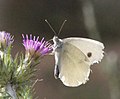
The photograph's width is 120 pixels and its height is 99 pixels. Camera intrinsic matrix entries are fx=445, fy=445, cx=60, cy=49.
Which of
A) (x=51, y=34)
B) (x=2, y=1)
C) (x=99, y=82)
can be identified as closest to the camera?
(x=99, y=82)

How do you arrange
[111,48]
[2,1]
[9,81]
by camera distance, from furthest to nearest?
1. [2,1]
2. [111,48]
3. [9,81]

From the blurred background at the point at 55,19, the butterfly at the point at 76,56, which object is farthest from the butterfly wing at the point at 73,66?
the blurred background at the point at 55,19

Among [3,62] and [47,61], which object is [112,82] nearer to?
[3,62]

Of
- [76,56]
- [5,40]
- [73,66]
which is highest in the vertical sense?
[5,40]

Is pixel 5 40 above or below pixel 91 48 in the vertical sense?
above

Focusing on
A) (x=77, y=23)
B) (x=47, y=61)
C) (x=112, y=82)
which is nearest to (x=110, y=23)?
(x=77, y=23)

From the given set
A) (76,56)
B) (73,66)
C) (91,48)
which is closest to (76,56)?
(76,56)

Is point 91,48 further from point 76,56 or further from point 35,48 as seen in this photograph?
point 35,48

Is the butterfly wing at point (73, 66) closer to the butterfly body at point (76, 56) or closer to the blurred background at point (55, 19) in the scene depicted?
the butterfly body at point (76, 56)

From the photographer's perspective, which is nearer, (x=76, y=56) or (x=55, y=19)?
(x=76, y=56)
